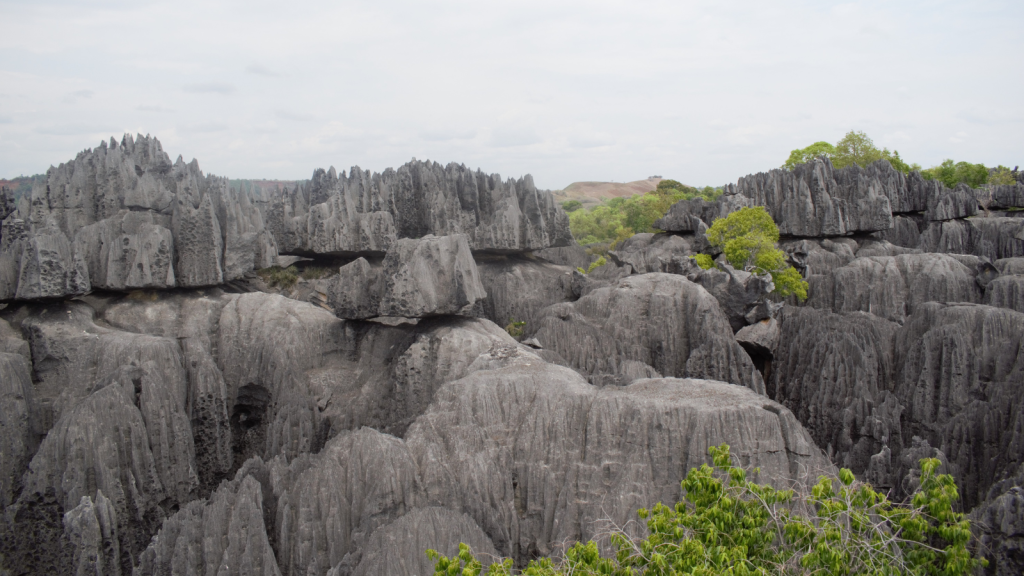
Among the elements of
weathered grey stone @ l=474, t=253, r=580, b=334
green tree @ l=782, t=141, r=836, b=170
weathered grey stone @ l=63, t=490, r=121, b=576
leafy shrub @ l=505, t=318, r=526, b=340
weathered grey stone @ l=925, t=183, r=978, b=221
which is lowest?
weathered grey stone @ l=63, t=490, r=121, b=576

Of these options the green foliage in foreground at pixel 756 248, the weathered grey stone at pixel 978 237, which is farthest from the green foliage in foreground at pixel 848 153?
the green foliage in foreground at pixel 756 248

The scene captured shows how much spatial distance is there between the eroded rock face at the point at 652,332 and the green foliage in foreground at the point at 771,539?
13332 millimetres

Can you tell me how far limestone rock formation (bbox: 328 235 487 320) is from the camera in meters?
21.3

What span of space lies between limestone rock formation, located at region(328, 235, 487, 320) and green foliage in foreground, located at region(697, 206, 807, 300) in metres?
17.8

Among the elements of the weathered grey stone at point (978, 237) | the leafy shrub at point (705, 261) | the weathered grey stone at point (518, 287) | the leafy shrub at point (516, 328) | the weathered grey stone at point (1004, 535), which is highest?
the weathered grey stone at point (978, 237)

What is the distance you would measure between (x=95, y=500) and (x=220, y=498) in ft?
14.8

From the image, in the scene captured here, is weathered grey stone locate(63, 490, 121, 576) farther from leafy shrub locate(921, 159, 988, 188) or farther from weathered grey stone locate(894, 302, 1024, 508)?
leafy shrub locate(921, 159, 988, 188)

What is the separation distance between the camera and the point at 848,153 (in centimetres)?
6700

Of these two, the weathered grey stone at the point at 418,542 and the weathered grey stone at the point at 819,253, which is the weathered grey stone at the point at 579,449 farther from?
the weathered grey stone at the point at 819,253

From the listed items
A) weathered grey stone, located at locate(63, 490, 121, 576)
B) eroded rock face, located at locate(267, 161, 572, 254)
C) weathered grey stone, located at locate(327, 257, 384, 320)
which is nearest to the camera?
weathered grey stone, located at locate(63, 490, 121, 576)

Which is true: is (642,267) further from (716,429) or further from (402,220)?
(716,429)

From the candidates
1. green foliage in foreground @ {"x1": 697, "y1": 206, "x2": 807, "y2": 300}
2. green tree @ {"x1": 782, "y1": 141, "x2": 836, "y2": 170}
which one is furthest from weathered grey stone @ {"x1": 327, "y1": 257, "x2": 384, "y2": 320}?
green tree @ {"x1": 782, "y1": 141, "x2": 836, "y2": 170}

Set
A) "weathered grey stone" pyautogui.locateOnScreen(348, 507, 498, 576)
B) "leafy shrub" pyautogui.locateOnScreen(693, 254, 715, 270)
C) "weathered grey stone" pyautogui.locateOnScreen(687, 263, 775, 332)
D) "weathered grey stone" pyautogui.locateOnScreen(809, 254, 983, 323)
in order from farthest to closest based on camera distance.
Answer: "leafy shrub" pyautogui.locateOnScreen(693, 254, 715, 270) → "weathered grey stone" pyautogui.locateOnScreen(809, 254, 983, 323) → "weathered grey stone" pyautogui.locateOnScreen(687, 263, 775, 332) → "weathered grey stone" pyautogui.locateOnScreen(348, 507, 498, 576)

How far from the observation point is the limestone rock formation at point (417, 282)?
69.8 ft
